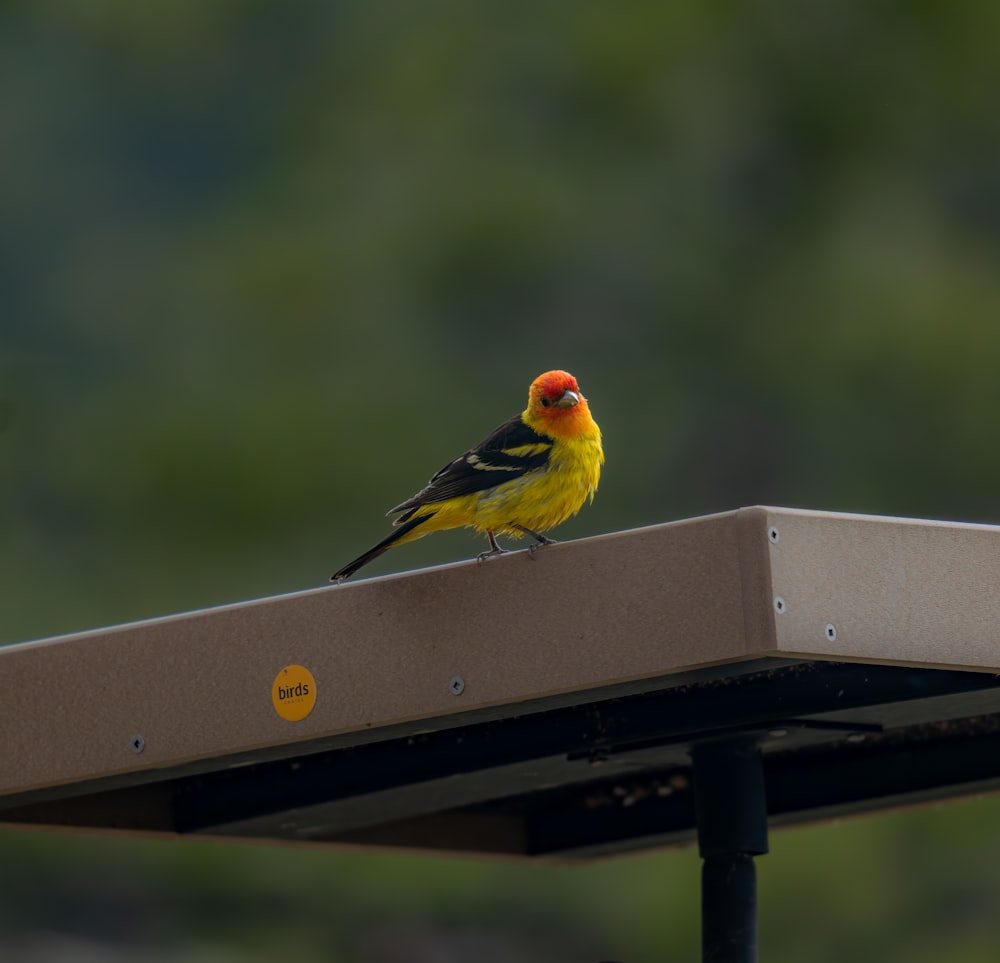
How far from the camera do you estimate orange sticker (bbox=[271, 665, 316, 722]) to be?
8.55 ft

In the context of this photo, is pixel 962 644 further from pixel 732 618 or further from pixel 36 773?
pixel 36 773

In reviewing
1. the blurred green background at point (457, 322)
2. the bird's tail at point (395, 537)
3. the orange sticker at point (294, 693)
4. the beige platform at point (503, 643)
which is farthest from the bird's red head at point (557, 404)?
the blurred green background at point (457, 322)

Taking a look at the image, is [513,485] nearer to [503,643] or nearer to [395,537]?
[395,537]

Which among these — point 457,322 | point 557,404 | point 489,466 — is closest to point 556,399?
point 557,404

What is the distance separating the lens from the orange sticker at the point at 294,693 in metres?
2.61

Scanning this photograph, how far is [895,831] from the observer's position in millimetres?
8508

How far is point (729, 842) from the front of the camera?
2770mm

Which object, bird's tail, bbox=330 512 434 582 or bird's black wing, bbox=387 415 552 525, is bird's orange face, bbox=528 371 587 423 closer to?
bird's black wing, bbox=387 415 552 525

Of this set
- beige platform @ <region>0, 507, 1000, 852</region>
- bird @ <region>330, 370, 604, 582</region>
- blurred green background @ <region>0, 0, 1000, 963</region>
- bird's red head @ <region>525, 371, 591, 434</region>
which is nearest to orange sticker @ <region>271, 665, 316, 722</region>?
beige platform @ <region>0, 507, 1000, 852</region>

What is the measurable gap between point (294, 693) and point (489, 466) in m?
1.03

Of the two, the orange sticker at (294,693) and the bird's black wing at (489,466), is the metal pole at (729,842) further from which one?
the bird's black wing at (489,466)

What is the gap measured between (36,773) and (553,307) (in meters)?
7.47

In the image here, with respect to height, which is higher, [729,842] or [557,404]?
[557,404]

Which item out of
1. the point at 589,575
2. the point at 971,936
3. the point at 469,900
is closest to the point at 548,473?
the point at 589,575
